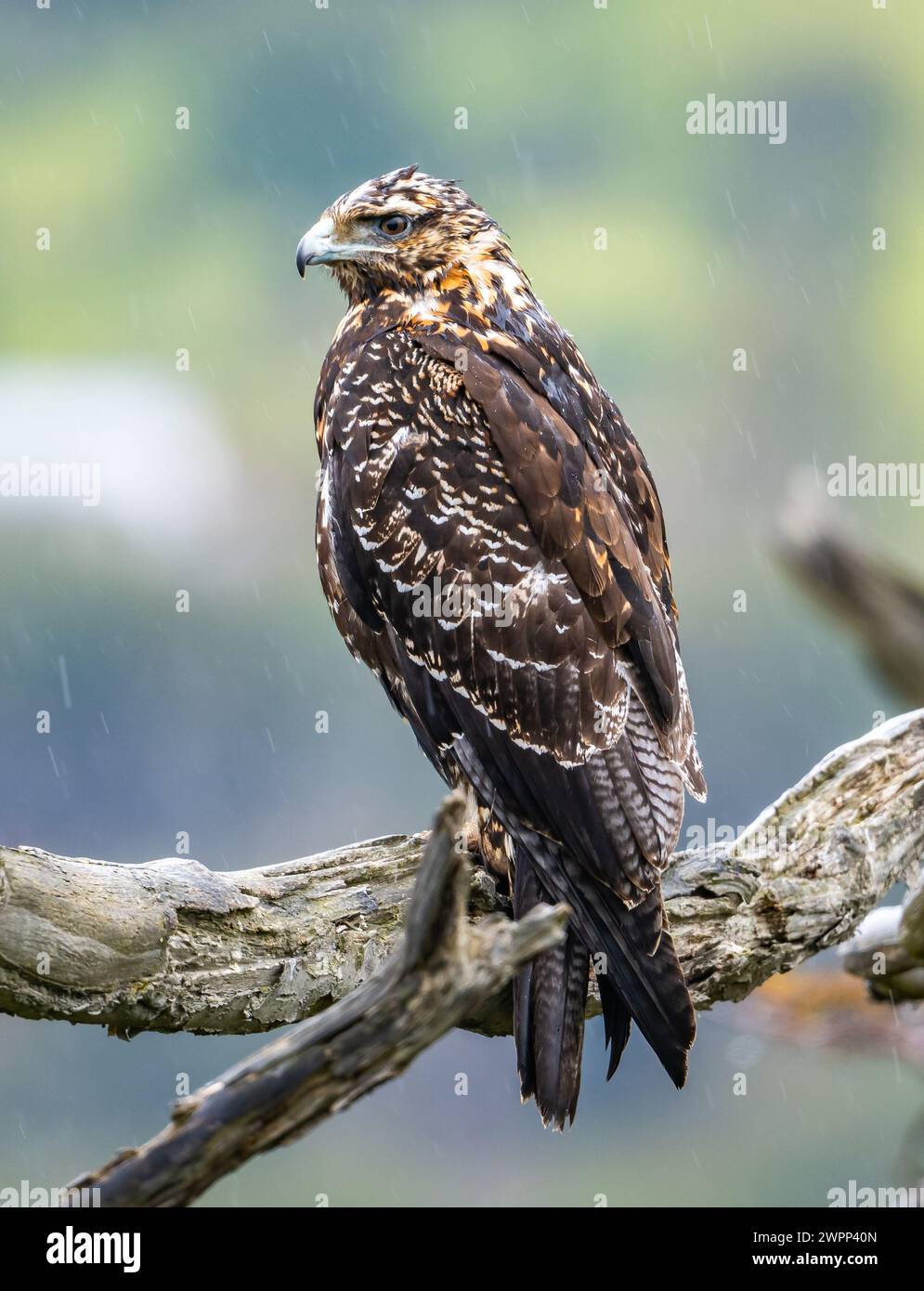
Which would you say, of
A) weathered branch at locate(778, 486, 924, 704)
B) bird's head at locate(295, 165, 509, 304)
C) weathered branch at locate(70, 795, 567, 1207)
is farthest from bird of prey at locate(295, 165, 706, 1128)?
weathered branch at locate(778, 486, 924, 704)

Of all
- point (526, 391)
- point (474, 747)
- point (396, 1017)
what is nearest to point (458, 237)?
point (526, 391)

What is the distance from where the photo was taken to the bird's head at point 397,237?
385 centimetres

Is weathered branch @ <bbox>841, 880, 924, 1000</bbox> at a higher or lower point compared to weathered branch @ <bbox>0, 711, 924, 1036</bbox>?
lower

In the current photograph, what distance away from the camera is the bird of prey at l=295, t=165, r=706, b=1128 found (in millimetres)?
3127

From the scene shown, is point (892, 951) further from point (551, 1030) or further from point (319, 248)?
point (319, 248)

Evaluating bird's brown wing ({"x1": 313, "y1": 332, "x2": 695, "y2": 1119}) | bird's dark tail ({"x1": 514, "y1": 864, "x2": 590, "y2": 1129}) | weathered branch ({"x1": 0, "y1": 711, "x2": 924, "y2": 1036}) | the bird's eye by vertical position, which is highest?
the bird's eye

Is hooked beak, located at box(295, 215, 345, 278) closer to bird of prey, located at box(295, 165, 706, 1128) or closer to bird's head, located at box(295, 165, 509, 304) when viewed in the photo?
bird's head, located at box(295, 165, 509, 304)

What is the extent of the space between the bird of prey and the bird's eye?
0.30 m

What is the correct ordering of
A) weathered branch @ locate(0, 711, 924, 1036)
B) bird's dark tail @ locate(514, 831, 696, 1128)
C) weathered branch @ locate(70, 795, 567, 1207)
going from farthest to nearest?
1. bird's dark tail @ locate(514, 831, 696, 1128)
2. weathered branch @ locate(0, 711, 924, 1036)
3. weathered branch @ locate(70, 795, 567, 1207)

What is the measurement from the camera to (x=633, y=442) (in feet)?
12.5

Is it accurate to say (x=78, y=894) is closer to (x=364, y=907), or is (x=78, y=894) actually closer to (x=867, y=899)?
(x=364, y=907)

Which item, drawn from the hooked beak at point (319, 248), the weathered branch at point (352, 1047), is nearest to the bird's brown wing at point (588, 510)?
the hooked beak at point (319, 248)
